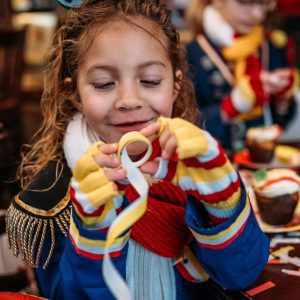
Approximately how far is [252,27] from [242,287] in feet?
5.14

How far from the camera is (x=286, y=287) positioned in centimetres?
89

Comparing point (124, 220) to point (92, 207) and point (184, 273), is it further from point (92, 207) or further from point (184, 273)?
point (184, 273)

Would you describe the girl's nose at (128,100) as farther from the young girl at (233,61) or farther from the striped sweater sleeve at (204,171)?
the young girl at (233,61)

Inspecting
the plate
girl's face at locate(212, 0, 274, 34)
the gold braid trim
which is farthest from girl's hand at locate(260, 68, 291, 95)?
the gold braid trim

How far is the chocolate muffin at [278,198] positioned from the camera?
1.14 meters

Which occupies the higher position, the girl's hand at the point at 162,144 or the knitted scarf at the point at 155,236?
the girl's hand at the point at 162,144

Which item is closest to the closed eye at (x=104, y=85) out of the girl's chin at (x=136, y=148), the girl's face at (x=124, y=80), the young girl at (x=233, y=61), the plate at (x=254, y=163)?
the girl's face at (x=124, y=80)

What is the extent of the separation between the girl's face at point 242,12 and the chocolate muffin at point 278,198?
1098 millimetres

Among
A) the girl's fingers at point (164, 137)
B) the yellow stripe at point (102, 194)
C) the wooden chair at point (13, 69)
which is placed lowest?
the wooden chair at point (13, 69)

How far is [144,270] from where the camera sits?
997 millimetres

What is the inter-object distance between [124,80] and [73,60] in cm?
16

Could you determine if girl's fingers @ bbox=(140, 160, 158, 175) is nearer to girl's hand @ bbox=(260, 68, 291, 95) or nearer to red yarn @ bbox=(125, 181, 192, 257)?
red yarn @ bbox=(125, 181, 192, 257)

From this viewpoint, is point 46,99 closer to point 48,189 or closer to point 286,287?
point 48,189

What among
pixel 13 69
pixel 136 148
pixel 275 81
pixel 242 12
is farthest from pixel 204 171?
pixel 13 69
